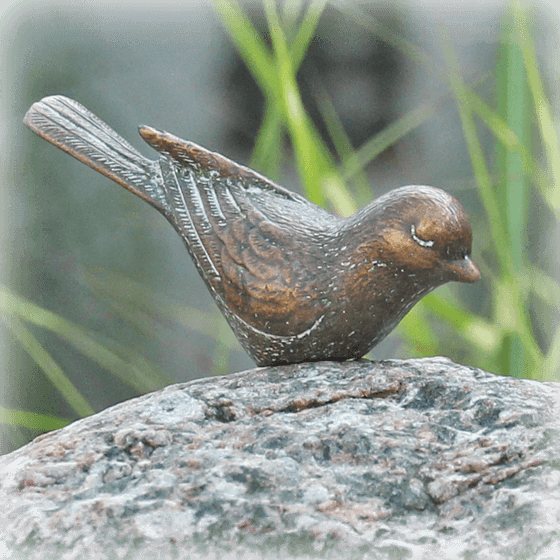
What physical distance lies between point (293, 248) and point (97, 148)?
52cm

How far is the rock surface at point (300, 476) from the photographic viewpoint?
903 mm

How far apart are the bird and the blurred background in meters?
0.94

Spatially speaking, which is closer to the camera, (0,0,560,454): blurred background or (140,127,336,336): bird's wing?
(140,127,336,336): bird's wing

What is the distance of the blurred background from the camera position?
8.13 feet

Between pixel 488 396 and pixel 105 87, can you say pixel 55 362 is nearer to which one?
pixel 105 87

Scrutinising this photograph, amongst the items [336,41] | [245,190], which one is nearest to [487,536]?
[245,190]

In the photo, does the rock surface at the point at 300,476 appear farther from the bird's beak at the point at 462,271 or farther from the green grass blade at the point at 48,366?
the green grass blade at the point at 48,366

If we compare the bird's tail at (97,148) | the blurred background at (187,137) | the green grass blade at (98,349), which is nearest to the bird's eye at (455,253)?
the bird's tail at (97,148)

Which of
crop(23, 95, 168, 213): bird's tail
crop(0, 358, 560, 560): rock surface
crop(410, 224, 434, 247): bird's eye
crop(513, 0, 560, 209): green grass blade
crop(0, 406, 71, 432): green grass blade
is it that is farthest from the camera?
crop(0, 406, 71, 432): green grass blade

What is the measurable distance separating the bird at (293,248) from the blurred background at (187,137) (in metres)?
0.94

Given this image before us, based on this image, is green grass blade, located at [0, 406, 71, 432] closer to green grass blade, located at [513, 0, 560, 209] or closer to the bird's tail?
the bird's tail

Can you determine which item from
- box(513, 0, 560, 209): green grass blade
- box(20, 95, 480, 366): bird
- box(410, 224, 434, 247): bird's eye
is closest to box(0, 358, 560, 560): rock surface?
box(20, 95, 480, 366): bird

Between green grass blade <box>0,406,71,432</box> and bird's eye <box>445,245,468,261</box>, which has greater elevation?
bird's eye <box>445,245,468,261</box>

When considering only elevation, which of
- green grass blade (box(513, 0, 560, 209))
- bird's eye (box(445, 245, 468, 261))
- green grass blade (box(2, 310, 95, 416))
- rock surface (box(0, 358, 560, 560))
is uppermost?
green grass blade (box(513, 0, 560, 209))
